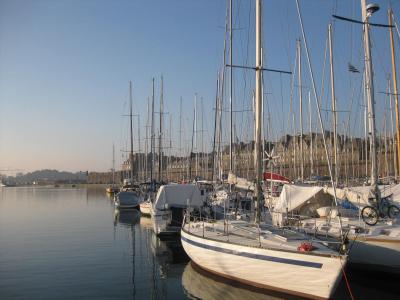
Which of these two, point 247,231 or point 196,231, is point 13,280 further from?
point 247,231

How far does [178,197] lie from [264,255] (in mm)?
14288

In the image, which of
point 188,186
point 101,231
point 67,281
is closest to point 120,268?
point 67,281

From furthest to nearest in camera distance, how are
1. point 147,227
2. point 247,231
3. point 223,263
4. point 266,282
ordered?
point 147,227
point 247,231
point 223,263
point 266,282

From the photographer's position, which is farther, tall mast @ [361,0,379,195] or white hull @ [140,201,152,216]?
white hull @ [140,201,152,216]

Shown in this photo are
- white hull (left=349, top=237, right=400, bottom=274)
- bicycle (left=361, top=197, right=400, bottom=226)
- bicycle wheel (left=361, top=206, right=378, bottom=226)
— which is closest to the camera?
white hull (left=349, top=237, right=400, bottom=274)

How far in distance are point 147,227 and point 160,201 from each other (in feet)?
28.8

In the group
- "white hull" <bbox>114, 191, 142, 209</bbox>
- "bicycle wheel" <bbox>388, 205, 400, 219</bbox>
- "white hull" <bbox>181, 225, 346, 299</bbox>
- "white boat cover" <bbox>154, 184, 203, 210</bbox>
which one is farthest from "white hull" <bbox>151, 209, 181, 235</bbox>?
"white hull" <bbox>114, 191, 142, 209</bbox>

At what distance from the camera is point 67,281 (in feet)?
52.6

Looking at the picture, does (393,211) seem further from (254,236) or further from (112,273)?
(112,273)

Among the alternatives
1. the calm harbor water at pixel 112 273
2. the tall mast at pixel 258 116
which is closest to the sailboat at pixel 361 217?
the calm harbor water at pixel 112 273

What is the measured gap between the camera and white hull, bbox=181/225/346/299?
38.2ft

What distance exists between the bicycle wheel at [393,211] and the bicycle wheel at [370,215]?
3.79 ft

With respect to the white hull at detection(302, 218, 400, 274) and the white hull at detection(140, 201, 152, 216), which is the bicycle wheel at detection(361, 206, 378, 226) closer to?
the white hull at detection(302, 218, 400, 274)

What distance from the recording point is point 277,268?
1259 cm
